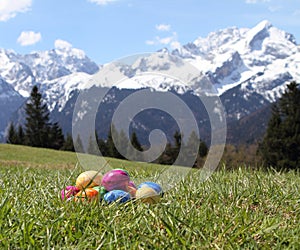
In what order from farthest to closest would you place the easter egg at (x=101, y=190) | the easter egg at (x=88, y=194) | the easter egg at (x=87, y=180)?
1. the easter egg at (x=87, y=180)
2. the easter egg at (x=101, y=190)
3. the easter egg at (x=88, y=194)

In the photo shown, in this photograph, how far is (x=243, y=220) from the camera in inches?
121

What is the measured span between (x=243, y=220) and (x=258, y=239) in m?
0.28

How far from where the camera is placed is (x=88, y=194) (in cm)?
384

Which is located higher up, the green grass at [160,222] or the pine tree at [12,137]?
the green grass at [160,222]

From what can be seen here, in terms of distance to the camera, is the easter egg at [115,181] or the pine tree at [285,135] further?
the pine tree at [285,135]

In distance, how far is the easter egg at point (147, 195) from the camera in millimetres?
3797

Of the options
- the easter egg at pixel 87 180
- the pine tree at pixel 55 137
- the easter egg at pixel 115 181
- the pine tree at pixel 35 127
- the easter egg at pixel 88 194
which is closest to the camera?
the easter egg at pixel 88 194

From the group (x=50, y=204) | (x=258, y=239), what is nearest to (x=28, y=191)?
(x=50, y=204)

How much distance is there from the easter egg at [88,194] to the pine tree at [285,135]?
153ft

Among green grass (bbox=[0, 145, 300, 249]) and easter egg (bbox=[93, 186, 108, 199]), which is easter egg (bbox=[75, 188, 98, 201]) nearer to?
easter egg (bbox=[93, 186, 108, 199])

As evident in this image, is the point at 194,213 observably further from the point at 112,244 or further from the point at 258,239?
the point at 112,244

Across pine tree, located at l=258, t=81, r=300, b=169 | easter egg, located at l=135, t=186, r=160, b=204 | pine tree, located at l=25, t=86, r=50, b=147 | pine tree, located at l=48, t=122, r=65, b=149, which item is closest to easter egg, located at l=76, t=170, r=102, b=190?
easter egg, located at l=135, t=186, r=160, b=204

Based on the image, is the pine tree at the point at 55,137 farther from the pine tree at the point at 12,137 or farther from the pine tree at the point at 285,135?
the pine tree at the point at 285,135

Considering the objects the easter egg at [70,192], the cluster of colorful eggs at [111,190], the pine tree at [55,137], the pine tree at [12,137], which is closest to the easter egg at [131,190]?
the cluster of colorful eggs at [111,190]
